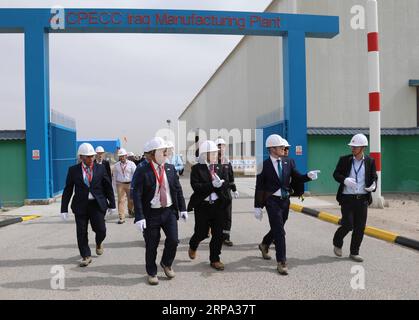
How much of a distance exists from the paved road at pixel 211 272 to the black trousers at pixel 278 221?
1.05ft

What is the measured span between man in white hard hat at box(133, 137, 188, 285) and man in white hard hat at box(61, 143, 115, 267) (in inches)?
54.6

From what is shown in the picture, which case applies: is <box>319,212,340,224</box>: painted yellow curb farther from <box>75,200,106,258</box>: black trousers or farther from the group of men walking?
<box>75,200,106,258</box>: black trousers

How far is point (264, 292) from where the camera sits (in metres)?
→ 4.61

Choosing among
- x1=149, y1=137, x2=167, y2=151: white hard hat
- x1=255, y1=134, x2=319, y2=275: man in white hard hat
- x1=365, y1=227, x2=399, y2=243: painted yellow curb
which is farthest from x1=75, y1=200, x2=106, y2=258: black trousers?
x1=365, y1=227, x2=399, y2=243: painted yellow curb

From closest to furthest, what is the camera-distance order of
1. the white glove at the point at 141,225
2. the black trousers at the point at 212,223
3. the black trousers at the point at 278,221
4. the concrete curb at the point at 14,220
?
the white glove at the point at 141,225
the black trousers at the point at 278,221
the black trousers at the point at 212,223
the concrete curb at the point at 14,220

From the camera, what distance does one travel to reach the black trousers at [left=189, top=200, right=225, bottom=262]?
18.8 feet

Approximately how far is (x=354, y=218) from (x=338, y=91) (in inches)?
598

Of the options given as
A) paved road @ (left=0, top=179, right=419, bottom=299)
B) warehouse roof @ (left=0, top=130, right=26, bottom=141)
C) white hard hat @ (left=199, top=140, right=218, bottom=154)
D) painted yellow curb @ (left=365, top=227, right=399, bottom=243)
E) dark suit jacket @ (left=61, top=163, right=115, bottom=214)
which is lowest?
paved road @ (left=0, top=179, right=419, bottom=299)

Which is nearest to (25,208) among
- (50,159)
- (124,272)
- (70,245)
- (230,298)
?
(50,159)

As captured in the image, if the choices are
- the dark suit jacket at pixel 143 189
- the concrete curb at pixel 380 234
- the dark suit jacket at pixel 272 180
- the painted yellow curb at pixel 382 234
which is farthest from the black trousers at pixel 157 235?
the painted yellow curb at pixel 382 234

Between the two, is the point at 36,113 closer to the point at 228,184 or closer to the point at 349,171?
the point at 228,184

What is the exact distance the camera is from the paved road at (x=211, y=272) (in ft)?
15.1

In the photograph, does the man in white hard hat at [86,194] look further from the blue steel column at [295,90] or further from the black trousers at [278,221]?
the blue steel column at [295,90]

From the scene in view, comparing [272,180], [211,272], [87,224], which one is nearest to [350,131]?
[272,180]
